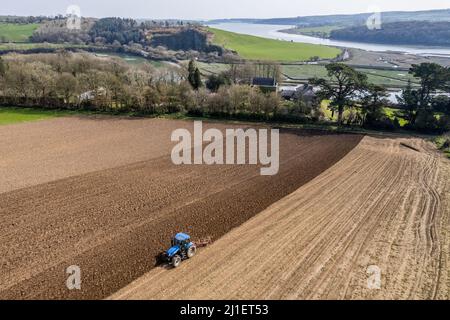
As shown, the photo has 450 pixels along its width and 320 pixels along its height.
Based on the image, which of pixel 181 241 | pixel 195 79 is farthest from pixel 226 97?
pixel 181 241

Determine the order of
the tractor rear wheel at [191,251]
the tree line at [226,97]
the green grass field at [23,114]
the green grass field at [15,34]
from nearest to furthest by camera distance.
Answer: the tractor rear wheel at [191,251] → the tree line at [226,97] → the green grass field at [23,114] → the green grass field at [15,34]

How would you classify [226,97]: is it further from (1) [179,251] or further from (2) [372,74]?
(2) [372,74]

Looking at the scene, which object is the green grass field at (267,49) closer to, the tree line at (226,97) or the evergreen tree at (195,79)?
the evergreen tree at (195,79)

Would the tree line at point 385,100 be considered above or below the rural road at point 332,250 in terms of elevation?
above

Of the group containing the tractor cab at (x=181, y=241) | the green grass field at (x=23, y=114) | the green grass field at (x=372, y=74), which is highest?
the green grass field at (x=372, y=74)

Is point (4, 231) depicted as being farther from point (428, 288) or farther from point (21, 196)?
point (428, 288)

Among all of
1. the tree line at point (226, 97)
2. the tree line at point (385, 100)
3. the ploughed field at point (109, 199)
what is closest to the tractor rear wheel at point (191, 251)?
the ploughed field at point (109, 199)
